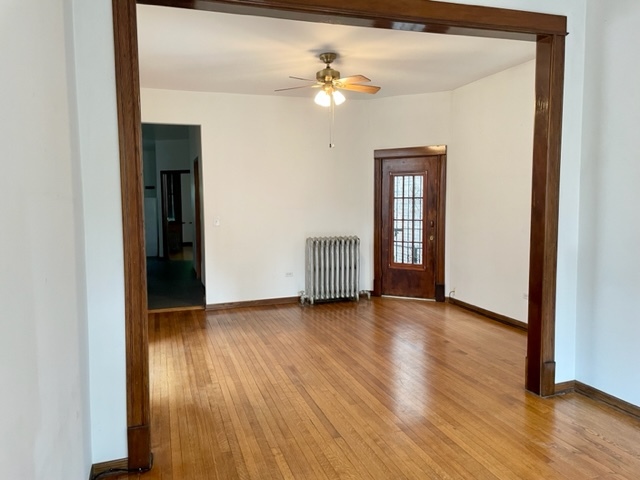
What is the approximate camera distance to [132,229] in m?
2.39

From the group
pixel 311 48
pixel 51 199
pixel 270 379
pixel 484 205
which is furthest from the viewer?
pixel 484 205

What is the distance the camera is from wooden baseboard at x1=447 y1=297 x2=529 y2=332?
5.04 meters

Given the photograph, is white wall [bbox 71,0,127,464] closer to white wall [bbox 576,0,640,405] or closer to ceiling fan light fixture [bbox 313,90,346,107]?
ceiling fan light fixture [bbox 313,90,346,107]

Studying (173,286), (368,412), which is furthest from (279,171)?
(368,412)

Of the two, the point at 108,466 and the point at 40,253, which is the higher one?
the point at 40,253

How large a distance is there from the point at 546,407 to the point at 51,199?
326 centimetres

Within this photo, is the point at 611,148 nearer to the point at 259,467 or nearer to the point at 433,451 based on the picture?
the point at 433,451

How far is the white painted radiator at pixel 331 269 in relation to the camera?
249 inches

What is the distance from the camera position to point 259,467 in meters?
2.48

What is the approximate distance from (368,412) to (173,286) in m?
5.34

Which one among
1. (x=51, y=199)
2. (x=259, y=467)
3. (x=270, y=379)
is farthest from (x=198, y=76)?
(x=259, y=467)

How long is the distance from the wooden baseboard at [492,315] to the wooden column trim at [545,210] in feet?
5.59

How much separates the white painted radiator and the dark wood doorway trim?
14.8 inches

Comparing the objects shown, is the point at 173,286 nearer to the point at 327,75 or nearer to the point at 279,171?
the point at 279,171
